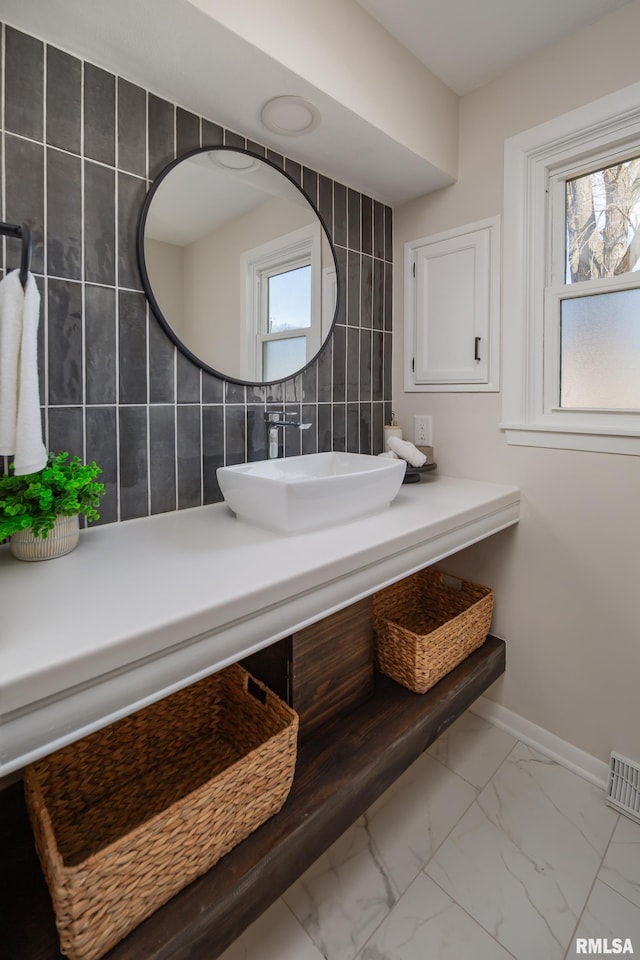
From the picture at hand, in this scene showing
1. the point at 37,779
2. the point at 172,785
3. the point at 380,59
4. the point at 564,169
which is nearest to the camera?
the point at 37,779

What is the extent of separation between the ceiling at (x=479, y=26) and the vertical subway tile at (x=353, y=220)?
0.44 metres

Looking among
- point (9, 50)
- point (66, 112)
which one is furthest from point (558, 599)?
point (9, 50)

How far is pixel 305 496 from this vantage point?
1093 mm

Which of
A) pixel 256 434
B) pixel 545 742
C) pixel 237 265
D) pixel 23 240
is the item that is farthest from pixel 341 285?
pixel 545 742

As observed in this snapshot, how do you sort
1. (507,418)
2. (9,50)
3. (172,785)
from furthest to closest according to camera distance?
(507,418) < (172,785) < (9,50)

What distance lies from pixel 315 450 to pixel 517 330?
817mm

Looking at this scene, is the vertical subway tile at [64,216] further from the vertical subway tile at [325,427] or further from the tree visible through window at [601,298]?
the tree visible through window at [601,298]

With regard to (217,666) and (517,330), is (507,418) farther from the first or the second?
(217,666)

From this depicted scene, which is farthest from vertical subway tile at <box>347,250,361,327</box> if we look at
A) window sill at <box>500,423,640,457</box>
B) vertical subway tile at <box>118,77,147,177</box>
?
vertical subway tile at <box>118,77,147,177</box>

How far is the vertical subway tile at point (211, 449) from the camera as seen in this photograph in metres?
1.41

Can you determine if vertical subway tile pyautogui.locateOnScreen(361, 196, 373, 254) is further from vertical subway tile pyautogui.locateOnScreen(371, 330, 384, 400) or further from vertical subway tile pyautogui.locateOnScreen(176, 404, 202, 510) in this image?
vertical subway tile pyautogui.locateOnScreen(176, 404, 202, 510)

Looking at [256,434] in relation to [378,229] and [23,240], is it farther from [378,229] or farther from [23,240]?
[378,229]

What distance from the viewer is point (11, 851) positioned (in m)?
0.96

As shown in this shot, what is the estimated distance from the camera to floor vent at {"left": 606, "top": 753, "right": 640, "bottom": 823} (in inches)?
55.9
